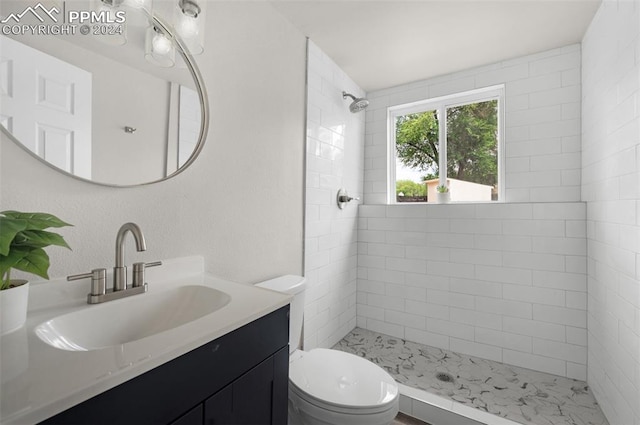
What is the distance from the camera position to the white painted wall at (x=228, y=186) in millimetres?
883

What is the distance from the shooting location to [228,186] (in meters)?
1.39

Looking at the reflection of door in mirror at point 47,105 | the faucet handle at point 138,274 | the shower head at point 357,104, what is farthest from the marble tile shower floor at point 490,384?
the reflection of door in mirror at point 47,105

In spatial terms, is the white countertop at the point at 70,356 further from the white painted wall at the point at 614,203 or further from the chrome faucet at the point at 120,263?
the white painted wall at the point at 614,203

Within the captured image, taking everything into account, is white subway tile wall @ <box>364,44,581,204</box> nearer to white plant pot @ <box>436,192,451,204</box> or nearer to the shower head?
white plant pot @ <box>436,192,451,204</box>

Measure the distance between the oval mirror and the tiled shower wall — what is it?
1.84 m

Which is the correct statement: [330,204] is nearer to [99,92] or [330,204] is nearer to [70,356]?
[99,92]

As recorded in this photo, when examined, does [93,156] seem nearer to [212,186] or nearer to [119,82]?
[119,82]

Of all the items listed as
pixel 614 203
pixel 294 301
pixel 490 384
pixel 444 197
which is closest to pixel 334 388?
pixel 294 301

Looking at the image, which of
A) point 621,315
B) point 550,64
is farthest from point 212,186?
point 550,64

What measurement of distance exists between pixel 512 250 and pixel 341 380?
1586mm

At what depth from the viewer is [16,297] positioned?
2.14 feet

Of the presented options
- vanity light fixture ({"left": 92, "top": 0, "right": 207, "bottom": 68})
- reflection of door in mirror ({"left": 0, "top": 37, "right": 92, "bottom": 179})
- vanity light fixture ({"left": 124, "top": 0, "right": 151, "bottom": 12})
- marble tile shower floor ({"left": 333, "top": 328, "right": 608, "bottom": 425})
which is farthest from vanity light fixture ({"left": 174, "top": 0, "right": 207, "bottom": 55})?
marble tile shower floor ({"left": 333, "top": 328, "right": 608, "bottom": 425})

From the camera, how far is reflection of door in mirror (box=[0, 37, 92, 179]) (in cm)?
77

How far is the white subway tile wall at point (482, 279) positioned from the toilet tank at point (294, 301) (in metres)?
1.26
